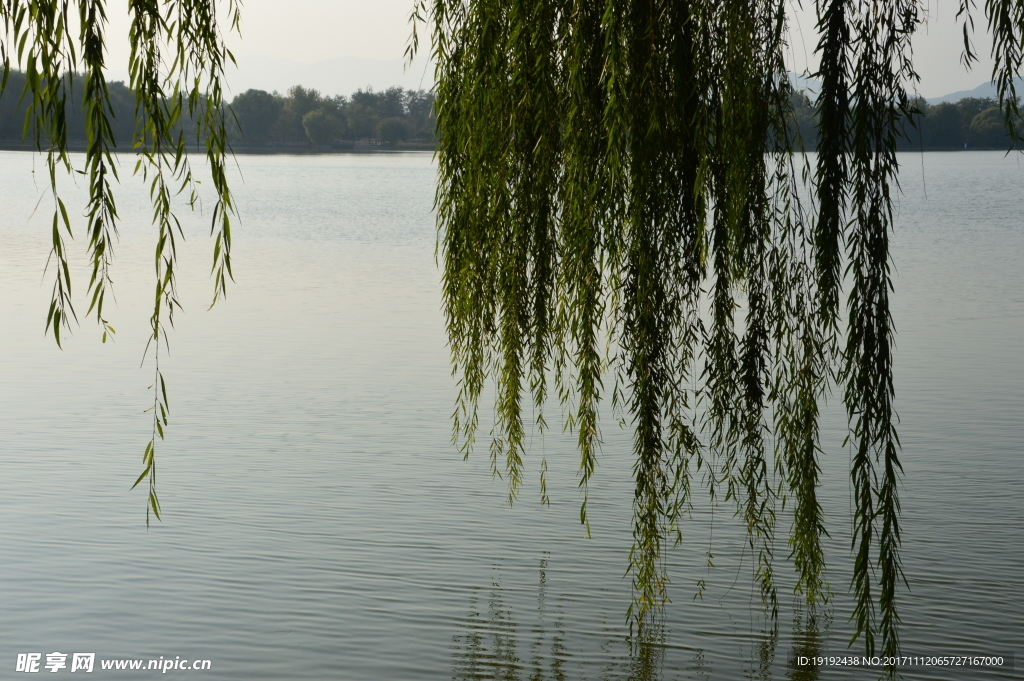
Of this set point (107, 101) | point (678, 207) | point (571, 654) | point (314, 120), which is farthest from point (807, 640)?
point (314, 120)

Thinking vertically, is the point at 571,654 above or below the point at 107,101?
below

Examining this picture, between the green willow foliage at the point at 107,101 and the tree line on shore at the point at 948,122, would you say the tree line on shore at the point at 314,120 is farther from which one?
the green willow foliage at the point at 107,101

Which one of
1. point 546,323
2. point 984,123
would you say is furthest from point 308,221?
point 546,323

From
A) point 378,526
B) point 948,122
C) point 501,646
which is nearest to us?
point 501,646

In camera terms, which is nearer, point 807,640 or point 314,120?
point 807,640

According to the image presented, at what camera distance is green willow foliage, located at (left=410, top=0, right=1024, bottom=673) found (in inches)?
119

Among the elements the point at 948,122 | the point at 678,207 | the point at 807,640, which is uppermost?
the point at 948,122

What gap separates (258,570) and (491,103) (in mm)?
3026

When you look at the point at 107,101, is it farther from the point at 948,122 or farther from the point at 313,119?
the point at 313,119

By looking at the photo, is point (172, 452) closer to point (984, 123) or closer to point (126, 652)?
point (126, 652)

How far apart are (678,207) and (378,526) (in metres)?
3.47

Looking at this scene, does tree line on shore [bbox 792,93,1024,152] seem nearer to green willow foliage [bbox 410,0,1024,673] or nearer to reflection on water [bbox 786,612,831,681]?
green willow foliage [bbox 410,0,1024,673]

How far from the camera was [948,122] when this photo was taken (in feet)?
48.7

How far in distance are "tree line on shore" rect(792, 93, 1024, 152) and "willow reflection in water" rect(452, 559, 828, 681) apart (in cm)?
227
